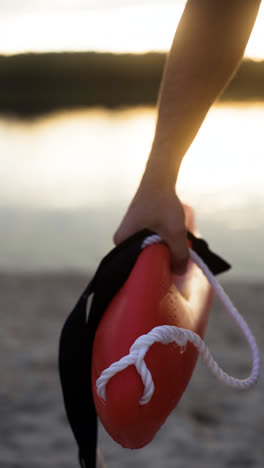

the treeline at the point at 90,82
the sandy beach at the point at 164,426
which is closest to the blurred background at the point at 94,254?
the sandy beach at the point at 164,426

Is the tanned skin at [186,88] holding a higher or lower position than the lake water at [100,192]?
higher

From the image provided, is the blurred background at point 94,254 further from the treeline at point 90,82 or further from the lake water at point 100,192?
the treeline at point 90,82

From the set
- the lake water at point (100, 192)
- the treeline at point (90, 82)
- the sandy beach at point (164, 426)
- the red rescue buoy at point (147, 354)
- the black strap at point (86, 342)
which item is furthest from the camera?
the treeline at point (90, 82)

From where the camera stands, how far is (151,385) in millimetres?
925

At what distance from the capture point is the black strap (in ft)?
3.56

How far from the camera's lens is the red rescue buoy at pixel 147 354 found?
0.95m

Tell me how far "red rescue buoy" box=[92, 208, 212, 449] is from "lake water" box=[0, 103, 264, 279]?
267 centimetres

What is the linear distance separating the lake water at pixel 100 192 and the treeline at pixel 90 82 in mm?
8108

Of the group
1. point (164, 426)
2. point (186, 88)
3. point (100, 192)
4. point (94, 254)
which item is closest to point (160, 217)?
point (186, 88)

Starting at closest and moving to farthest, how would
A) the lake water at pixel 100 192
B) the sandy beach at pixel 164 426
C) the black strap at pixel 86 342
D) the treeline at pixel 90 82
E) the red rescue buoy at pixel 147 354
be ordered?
1. the red rescue buoy at pixel 147 354
2. the black strap at pixel 86 342
3. the sandy beach at pixel 164 426
4. the lake water at pixel 100 192
5. the treeline at pixel 90 82

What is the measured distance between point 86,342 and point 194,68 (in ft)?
1.64

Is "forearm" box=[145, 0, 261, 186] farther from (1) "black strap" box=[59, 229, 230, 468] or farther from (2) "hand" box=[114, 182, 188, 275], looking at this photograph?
(1) "black strap" box=[59, 229, 230, 468]

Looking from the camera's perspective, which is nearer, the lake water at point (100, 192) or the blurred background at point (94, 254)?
the blurred background at point (94, 254)

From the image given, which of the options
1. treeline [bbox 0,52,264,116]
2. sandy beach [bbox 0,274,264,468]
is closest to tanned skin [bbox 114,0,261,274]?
sandy beach [bbox 0,274,264,468]
